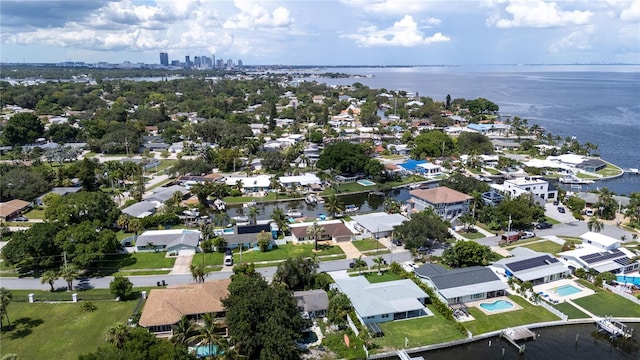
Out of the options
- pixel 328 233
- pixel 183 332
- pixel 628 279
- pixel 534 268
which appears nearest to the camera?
pixel 183 332

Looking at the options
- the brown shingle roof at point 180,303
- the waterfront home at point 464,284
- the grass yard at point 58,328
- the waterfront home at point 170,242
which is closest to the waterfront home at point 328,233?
the waterfront home at point 170,242

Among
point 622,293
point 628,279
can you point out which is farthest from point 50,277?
point 628,279

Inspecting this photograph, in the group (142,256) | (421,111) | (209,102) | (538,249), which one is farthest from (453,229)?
(209,102)

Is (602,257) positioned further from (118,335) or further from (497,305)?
(118,335)

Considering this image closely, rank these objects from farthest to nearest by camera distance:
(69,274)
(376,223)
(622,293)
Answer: (376,223) < (622,293) < (69,274)

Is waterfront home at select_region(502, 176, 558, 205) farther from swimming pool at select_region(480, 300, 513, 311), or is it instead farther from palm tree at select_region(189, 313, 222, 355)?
palm tree at select_region(189, 313, 222, 355)

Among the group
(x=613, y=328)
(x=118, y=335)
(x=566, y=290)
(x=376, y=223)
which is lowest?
(x=566, y=290)
